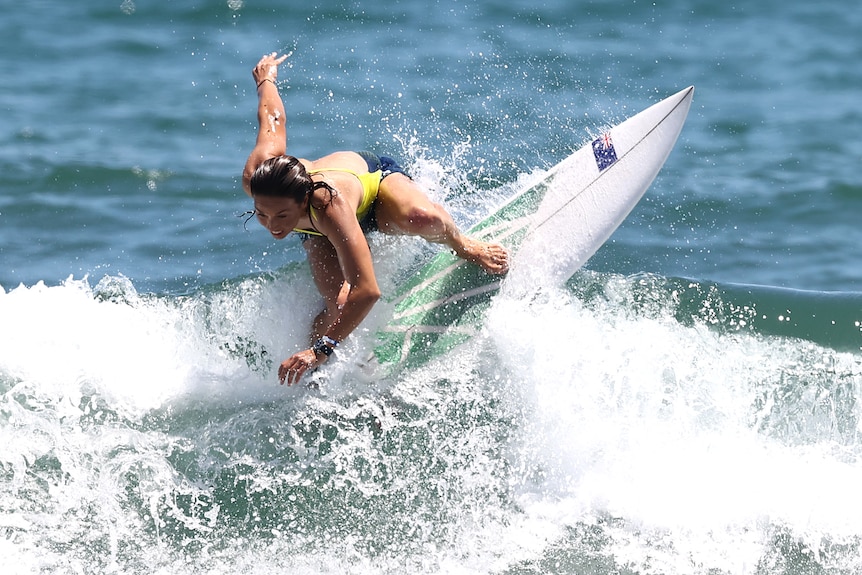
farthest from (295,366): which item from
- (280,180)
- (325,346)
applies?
(280,180)

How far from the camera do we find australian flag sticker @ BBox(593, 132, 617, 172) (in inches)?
256

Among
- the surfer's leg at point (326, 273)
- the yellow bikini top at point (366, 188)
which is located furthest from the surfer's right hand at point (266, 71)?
the surfer's leg at point (326, 273)

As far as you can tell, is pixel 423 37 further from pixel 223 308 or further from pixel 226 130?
pixel 223 308

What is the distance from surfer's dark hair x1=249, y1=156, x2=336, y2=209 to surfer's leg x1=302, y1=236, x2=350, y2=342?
2.58 feet

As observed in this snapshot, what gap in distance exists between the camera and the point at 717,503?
5.20 meters

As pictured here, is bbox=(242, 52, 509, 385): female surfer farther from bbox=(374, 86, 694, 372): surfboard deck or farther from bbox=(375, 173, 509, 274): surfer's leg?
bbox=(374, 86, 694, 372): surfboard deck

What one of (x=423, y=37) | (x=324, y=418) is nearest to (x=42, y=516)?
(x=324, y=418)

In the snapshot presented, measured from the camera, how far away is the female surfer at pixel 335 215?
486 cm

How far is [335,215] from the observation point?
495 centimetres

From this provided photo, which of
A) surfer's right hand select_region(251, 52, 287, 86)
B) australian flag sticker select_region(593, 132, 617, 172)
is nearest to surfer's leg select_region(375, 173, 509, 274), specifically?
surfer's right hand select_region(251, 52, 287, 86)

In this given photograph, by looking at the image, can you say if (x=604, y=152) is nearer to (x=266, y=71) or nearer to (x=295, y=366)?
(x=266, y=71)

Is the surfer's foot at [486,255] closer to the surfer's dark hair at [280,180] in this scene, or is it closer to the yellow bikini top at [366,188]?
the yellow bikini top at [366,188]

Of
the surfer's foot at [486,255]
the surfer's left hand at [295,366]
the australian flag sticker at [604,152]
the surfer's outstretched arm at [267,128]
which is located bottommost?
the surfer's left hand at [295,366]

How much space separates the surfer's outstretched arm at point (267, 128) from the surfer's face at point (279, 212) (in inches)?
14.2
